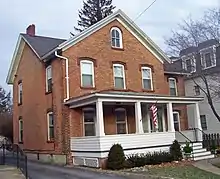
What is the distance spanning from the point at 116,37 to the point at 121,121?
5789 millimetres

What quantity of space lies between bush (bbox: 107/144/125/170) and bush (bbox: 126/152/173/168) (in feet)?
2.01

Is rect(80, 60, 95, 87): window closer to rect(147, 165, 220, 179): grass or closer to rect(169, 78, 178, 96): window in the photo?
rect(147, 165, 220, 179): grass

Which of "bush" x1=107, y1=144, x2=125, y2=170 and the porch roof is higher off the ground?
the porch roof

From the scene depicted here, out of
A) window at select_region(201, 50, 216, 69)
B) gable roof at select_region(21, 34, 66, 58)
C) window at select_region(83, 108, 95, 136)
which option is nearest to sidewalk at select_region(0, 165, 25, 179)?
window at select_region(83, 108, 95, 136)

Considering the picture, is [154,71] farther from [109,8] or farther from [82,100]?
[109,8]

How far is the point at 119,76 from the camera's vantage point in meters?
→ 23.5

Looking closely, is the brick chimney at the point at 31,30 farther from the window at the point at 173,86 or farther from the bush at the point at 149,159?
the bush at the point at 149,159

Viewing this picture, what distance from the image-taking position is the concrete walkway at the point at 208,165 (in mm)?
16578

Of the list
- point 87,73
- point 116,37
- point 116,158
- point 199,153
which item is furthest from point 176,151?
point 116,37

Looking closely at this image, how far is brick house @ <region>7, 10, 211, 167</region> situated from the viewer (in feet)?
63.9

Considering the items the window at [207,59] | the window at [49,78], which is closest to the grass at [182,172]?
the window at [49,78]

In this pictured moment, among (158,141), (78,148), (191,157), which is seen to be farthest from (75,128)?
(191,157)

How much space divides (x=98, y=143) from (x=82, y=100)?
2.74 meters

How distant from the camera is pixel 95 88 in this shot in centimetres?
2198
